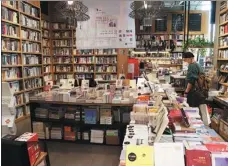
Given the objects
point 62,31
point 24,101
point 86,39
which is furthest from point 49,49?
point 86,39

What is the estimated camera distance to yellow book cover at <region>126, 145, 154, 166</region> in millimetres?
1619

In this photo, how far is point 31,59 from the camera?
6.34 m

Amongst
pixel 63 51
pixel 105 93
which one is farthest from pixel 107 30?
pixel 63 51

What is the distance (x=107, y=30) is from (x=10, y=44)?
239cm

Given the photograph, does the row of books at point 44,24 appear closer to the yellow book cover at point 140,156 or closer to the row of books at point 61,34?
the row of books at point 61,34

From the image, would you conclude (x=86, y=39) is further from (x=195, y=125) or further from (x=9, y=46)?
(x=195, y=125)

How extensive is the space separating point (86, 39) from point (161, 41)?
5742mm

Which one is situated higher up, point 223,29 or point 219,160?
point 223,29

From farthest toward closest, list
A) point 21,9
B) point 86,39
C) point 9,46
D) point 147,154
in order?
point 21,9 → point 9,46 → point 86,39 → point 147,154

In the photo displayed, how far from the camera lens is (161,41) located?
991 cm

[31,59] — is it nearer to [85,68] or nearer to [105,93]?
[85,68]

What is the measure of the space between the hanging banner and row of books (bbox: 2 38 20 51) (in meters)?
1.69

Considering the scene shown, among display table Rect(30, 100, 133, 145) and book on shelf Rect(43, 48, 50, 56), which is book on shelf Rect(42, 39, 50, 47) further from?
display table Rect(30, 100, 133, 145)

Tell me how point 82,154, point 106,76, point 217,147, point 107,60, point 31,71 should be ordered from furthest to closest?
point 106,76
point 107,60
point 31,71
point 82,154
point 217,147
